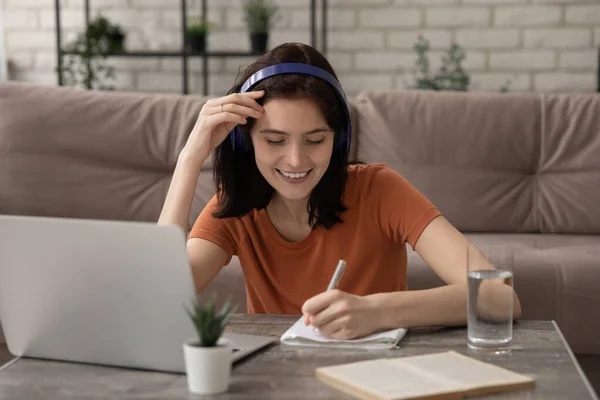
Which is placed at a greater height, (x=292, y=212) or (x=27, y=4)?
(x=27, y=4)

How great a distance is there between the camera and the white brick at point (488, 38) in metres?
4.08

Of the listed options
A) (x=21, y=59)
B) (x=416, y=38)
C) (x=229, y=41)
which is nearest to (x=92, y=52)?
(x=21, y=59)

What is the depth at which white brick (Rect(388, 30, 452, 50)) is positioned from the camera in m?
4.14

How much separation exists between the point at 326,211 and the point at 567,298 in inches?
38.4

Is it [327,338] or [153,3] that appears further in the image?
[153,3]

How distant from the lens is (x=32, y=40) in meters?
4.48

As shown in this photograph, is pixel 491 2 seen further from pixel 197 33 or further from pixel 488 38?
pixel 197 33

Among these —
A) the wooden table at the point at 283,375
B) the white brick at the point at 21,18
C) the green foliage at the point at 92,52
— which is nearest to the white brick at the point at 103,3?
the green foliage at the point at 92,52

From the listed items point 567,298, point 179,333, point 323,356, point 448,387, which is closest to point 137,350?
point 179,333

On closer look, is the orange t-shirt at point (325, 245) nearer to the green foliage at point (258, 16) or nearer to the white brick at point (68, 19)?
the green foliage at point (258, 16)

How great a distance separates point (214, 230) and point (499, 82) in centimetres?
275

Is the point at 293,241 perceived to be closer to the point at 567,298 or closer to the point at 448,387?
the point at 448,387

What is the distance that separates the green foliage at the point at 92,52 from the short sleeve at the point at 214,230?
8.41ft

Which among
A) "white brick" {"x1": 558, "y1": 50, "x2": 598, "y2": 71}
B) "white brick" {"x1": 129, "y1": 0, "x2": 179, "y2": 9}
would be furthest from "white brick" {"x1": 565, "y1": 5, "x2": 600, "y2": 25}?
"white brick" {"x1": 129, "y1": 0, "x2": 179, "y2": 9}
